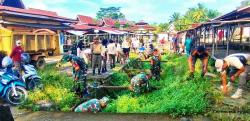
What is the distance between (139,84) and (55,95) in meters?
2.75

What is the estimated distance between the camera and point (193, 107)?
7000mm

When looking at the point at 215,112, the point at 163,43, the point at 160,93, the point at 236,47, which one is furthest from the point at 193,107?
the point at 163,43

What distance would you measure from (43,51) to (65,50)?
1289 centimetres

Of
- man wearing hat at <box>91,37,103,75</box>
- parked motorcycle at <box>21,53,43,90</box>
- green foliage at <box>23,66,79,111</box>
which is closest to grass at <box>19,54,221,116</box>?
green foliage at <box>23,66,79,111</box>

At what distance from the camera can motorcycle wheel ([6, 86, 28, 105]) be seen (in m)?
8.82

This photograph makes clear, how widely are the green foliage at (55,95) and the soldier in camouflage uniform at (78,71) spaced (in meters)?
0.36

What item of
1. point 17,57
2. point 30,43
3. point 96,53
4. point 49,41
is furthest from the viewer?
point 49,41

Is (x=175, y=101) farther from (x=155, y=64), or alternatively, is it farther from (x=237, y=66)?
(x=155, y=64)

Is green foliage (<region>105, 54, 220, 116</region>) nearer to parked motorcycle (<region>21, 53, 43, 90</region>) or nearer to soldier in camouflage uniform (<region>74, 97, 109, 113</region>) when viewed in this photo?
soldier in camouflage uniform (<region>74, 97, 109, 113</region>)

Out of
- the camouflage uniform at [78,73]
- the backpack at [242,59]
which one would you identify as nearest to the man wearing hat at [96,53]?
the camouflage uniform at [78,73]

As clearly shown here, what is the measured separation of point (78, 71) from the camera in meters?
10.5

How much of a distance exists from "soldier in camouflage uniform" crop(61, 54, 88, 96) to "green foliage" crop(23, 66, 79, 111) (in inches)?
14.3

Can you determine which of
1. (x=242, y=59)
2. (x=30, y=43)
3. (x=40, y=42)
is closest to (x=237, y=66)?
(x=242, y=59)

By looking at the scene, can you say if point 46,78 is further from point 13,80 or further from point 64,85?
point 13,80
